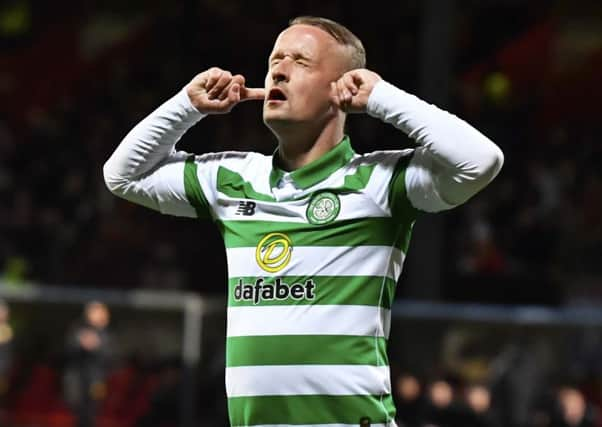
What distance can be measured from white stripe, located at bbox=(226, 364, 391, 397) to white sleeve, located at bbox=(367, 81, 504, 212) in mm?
420

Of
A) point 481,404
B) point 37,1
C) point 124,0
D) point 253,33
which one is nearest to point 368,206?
point 481,404

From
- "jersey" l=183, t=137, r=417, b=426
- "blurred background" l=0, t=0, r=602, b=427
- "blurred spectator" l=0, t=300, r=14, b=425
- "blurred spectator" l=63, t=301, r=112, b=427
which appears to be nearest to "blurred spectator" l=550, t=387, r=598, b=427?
"blurred background" l=0, t=0, r=602, b=427

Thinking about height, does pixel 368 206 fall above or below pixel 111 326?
above

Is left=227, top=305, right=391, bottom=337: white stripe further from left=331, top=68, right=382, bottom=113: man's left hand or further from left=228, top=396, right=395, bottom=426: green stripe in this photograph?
left=331, top=68, right=382, bottom=113: man's left hand

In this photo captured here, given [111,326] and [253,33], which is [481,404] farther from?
[253,33]

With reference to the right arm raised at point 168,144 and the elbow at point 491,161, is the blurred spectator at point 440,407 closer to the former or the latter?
the right arm raised at point 168,144

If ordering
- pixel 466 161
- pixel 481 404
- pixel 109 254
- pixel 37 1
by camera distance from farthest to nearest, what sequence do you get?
pixel 37 1, pixel 109 254, pixel 481 404, pixel 466 161

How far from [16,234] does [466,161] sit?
456 inches

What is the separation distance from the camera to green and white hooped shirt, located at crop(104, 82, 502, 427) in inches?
120

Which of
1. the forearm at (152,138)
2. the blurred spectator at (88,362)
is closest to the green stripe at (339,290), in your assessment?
the forearm at (152,138)

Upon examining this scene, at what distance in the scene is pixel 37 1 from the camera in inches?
736

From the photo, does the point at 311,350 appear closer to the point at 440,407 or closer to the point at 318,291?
the point at 318,291

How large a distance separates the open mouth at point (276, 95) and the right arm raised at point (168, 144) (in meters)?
0.09

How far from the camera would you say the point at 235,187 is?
330 centimetres
